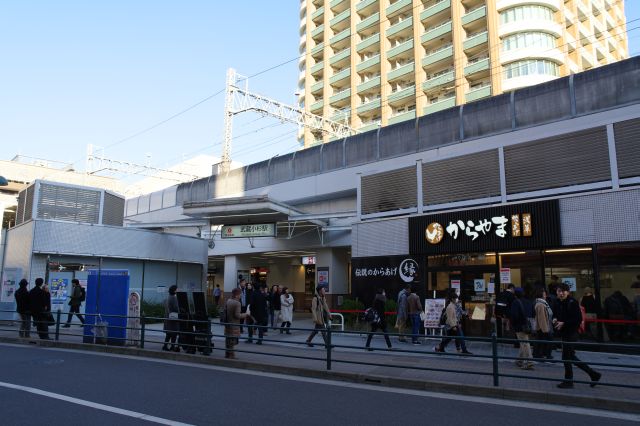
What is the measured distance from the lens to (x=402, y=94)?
177 ft

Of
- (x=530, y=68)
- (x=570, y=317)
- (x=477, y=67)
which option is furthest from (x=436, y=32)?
(x=570, y=317)

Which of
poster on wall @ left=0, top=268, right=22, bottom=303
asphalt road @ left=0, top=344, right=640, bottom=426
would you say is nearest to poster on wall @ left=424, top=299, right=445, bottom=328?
asphalt road @ left=0, top=344, right=640, bottom=426

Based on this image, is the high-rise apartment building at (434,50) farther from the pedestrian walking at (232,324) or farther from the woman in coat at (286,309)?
the pedestrian walking at (232,324)

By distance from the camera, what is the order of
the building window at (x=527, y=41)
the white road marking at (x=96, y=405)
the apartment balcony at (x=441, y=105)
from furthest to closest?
1. the apartment balcony at (x=441, y=105)
2. the building window at (x=527, y=41)
3. the white road marking at (x=96, y=405)

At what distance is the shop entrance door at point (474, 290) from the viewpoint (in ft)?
50.9

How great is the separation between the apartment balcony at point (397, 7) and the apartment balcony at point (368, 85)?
721 centimetres

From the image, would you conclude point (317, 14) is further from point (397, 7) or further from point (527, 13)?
point (527, 13)

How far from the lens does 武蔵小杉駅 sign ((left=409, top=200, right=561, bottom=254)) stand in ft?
47.6

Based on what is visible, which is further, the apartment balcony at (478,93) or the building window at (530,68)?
the apartment balcony at (478,93)

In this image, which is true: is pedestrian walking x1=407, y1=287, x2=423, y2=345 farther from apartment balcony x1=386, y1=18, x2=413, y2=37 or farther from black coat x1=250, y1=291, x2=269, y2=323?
apartment balcony x1=386, y1=18, x2=413, y2=37

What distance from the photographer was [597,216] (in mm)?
13555

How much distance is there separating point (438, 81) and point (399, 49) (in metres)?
7.28

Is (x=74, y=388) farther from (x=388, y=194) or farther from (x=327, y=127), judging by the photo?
(x=327, y=127)

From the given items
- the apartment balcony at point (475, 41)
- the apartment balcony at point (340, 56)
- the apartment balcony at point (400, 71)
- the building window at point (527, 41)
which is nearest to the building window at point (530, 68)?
the building window at point (527, 41)
